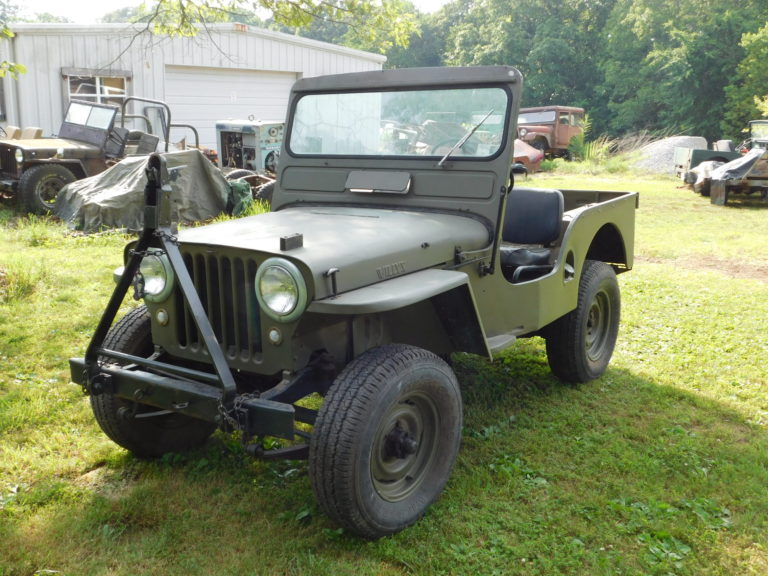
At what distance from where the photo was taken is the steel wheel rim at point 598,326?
15.3 feet

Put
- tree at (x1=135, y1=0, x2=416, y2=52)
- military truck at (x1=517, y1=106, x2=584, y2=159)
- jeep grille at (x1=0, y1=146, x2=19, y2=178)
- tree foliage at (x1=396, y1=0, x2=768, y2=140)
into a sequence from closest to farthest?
1. tree at (x1=135, y1=0, x2=416, y2=52)
2. jeep grille at (x1=0, y1=146, x2=19, y2=178)
3. military truck at (x1=517, y1=106, x2=584, y2=159)
4. tree foliage at (x1=396, y1=0, x2=768, y2=140)

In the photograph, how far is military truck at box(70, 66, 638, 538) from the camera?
2682 millimetres

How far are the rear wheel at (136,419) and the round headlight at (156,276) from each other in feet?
1.04

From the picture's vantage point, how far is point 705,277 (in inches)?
290

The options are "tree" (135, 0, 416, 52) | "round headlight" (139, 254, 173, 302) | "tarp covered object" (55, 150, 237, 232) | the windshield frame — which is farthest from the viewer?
"tarp covered object" (55, 150, 237, 232)

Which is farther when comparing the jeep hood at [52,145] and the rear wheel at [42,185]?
the jeep hood at [52,145]

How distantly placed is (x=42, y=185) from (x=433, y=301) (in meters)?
8.97

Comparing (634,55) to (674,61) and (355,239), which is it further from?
(355,239)

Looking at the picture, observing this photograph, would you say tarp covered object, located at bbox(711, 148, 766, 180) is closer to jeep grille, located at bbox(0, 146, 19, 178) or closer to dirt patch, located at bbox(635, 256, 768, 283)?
dirt patch, located at bbox(635, 256, 768, 283)

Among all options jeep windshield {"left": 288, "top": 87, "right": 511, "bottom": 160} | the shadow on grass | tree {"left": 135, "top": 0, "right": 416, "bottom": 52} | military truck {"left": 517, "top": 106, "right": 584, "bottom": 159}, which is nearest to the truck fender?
the shadow on grass

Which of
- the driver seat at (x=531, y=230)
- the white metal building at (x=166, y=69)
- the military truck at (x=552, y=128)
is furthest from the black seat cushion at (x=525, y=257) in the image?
the military truck at (x=552, y=128)

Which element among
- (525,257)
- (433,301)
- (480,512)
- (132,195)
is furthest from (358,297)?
(132,195)

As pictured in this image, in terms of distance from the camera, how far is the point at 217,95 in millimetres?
16500

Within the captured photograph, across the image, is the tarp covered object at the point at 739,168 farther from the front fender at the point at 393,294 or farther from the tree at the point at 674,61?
the tree at the point at 674,61
